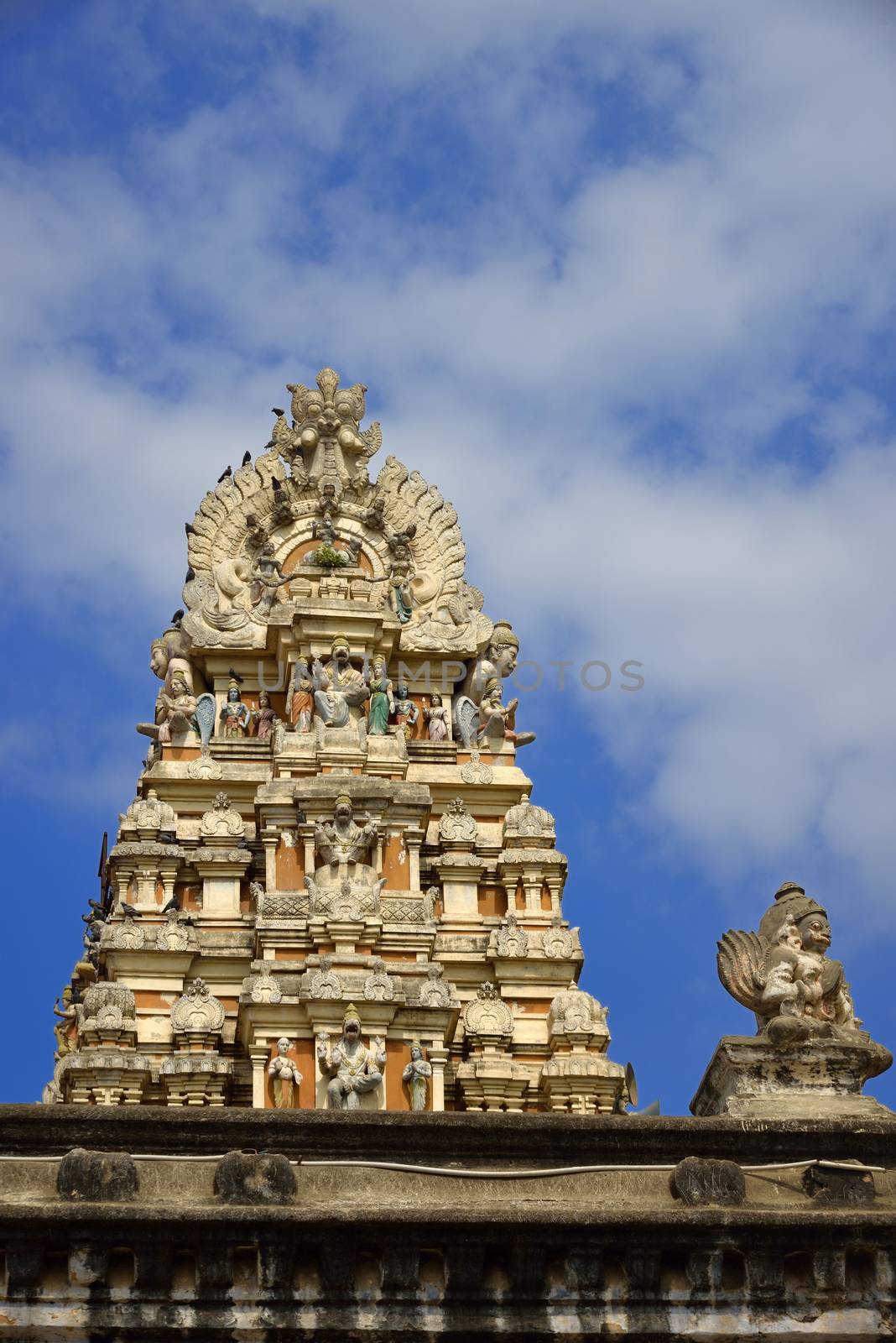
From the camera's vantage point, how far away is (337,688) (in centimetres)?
4131

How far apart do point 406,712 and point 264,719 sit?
9.11ft

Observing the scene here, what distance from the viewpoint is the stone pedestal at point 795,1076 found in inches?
888

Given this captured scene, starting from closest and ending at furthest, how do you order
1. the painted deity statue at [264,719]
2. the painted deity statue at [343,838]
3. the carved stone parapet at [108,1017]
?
1. the carved stone parapet at [108,1017]
2. the painted deity statue at [343,838]
3. the painted deity statue at [264,719]

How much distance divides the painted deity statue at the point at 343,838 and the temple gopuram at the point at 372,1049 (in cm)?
5

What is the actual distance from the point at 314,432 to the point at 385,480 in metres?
1.81

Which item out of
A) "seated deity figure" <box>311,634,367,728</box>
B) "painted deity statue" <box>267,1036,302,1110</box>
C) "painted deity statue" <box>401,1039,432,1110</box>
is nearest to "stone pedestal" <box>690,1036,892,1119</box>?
"painted deity statue" <box>401,1039,432,1110</box>

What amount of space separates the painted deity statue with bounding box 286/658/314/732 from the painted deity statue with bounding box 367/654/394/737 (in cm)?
114

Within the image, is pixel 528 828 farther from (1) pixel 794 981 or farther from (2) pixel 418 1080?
(1) pixel 794 981

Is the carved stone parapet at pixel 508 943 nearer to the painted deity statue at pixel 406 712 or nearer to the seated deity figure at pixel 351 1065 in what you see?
the seated deity figure at pixel 351 1065

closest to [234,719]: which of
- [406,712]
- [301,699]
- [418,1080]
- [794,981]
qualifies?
[301,699]

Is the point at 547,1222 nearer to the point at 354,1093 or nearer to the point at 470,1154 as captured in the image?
the point at 470,1154

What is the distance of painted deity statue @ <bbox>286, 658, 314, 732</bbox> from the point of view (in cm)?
4119

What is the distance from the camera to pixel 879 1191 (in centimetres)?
2089

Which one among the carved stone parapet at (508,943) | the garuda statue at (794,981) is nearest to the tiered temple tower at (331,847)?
the carved stone parapet at (508,943)
